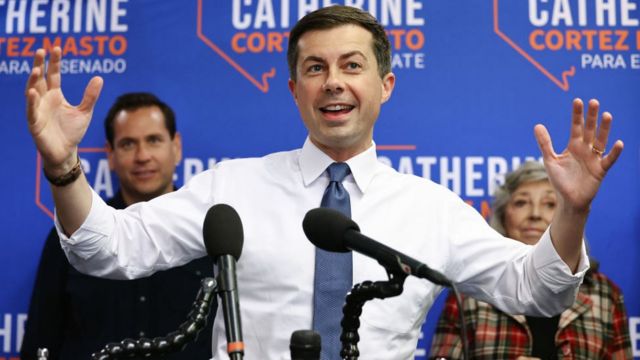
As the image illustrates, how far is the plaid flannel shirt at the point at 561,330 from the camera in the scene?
336cm

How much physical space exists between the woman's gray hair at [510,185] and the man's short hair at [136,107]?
1.36 meters

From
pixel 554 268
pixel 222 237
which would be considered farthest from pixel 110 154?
pixel 222 237

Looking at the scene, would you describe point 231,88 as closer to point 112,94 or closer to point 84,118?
point 112,94

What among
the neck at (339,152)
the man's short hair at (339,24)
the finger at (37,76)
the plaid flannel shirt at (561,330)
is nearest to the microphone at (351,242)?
the finger at (37,76)

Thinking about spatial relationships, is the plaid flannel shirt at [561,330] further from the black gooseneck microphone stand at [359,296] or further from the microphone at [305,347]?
the microphone at [305,347]

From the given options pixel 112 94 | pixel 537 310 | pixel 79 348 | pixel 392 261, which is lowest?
pixel 79 348

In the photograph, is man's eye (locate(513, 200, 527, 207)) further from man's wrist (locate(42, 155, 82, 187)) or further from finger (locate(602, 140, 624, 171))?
man's wrist (locate(42, 155, 82, 187))

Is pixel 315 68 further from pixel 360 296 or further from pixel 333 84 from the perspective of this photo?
pixel 360 296

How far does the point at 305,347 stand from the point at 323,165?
1035 mm

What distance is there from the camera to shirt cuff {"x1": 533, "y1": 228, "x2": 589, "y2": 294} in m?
1.99

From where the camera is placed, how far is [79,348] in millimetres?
3357

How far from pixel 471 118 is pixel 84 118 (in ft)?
7.18

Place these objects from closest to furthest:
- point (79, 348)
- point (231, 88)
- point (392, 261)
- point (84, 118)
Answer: point (392, 261)
point (84, 118)
point (79, 348)
point (231, 88)

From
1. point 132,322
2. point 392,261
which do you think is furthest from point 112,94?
point 392,261
